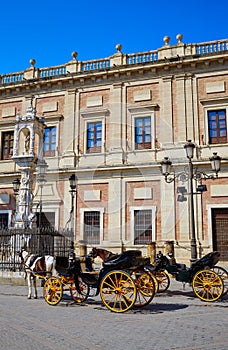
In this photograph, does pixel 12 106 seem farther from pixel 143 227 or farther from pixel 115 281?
pixel 115 281

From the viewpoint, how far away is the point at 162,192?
18000mm

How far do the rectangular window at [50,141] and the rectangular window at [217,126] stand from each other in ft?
27.4

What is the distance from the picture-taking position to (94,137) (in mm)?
19953

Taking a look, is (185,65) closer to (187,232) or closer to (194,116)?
(194,116)

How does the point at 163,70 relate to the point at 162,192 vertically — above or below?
above

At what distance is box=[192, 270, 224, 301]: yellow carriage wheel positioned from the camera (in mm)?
8000

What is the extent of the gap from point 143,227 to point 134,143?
4254 millimetres

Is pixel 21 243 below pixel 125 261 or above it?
above

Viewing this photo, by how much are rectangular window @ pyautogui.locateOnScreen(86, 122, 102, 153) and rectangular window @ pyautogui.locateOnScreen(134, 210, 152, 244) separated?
13.4 ft

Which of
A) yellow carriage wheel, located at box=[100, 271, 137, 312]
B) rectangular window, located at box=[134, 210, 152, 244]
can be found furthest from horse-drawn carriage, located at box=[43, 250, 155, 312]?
rectangular window, located at box=[134, 210, 152, 244]

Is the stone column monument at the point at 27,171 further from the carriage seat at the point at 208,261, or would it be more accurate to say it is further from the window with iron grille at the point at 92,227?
the window with iron grille at the point at 92,227

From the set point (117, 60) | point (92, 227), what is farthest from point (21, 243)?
point (117, 60)

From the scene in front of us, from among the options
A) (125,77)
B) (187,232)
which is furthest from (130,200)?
(125,77)

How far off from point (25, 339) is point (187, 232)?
12927 millimetres
